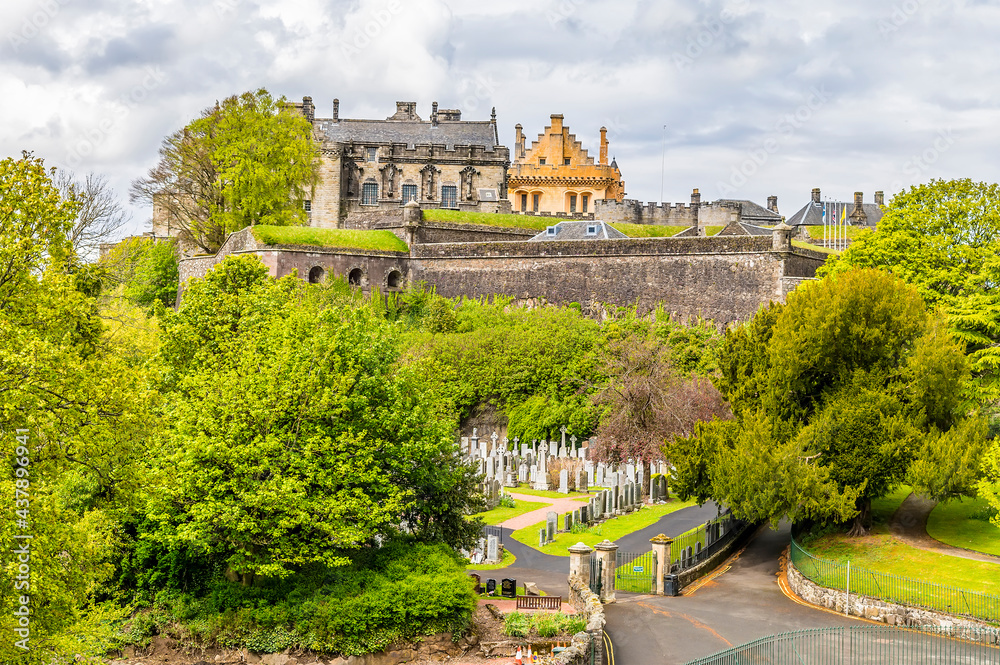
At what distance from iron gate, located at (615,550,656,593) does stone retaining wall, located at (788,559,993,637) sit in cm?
354

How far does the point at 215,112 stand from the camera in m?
51.2

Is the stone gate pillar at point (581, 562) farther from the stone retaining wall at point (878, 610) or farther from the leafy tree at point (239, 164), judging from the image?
the leafy tree at point (239, 164)

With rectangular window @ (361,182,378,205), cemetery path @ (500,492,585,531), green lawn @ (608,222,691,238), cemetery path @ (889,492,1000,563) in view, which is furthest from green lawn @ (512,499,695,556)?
rectangular window @ (361,182,378,205)

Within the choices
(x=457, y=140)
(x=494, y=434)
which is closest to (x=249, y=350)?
(x=494, y=434)

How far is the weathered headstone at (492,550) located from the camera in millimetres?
26719

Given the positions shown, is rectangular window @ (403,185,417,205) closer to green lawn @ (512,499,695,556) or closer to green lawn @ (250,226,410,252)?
green lawn @ (250,226,410,252)

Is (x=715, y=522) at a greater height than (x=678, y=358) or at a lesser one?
lesser

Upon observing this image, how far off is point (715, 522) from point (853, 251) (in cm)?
1340

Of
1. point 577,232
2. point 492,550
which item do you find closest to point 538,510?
point 492,550

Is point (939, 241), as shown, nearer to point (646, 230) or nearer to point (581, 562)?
point (581, 562)

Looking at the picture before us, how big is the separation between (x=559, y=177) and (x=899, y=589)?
1917 inches

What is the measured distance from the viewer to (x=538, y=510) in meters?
33.1

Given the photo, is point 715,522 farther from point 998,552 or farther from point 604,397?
point 604,397

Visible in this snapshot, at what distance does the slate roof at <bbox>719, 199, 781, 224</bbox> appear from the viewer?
76188 millimetres
